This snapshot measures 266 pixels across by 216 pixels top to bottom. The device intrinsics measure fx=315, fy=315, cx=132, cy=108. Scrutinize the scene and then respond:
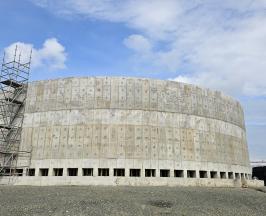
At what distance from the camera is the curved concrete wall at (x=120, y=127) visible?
30828 mm

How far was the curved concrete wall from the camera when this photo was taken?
30828 mm

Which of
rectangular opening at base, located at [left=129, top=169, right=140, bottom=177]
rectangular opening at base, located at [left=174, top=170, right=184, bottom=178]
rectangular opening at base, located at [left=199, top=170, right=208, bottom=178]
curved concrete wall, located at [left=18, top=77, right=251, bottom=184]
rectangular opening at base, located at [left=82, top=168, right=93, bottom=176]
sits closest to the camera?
curved concrete wall, located at [left=18, top=77, right=251, bottom=184]

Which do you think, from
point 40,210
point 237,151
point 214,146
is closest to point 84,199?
point 40,210

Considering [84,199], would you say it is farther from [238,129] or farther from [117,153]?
[238,129]

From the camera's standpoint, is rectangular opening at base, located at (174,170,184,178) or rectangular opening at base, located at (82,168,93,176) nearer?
rectangular opening at base, located at (82,168,93,176)

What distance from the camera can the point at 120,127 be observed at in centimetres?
3144

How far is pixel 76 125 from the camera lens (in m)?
31.7

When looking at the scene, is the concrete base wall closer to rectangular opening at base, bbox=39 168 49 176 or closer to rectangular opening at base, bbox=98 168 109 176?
rectangular opening at base, bbox=39 168 49 176

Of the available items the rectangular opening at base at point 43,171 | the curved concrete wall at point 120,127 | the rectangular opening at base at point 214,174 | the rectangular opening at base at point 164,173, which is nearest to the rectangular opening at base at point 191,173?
the curved concrete wall at point 120,127

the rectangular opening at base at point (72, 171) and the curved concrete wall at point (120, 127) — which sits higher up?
the curved concrete wall at point (120, 127)

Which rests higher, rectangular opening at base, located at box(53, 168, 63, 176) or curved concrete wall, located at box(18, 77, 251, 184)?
curved concrete wall, located at box(18, 77, 251, 184)

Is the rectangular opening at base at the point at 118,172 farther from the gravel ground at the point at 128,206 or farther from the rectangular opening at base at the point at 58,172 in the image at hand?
the gravel ground at the point at 128,206

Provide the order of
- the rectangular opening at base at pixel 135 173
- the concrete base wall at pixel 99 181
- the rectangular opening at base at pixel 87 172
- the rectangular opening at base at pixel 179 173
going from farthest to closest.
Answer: the rectangular opening at base at pixel 179 173 < the rectangular opening at base at pixel 135 173 < the rectangular opening at base at pixel 87 172 < the concrete base wall at pixel 99 181

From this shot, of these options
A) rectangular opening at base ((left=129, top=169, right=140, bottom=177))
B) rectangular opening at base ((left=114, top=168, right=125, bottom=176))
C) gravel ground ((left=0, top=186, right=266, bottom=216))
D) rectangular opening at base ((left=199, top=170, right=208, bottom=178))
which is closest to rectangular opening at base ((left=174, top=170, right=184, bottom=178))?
rectangular opening at base ((left=199, top=170, right=208, bottom=178))
